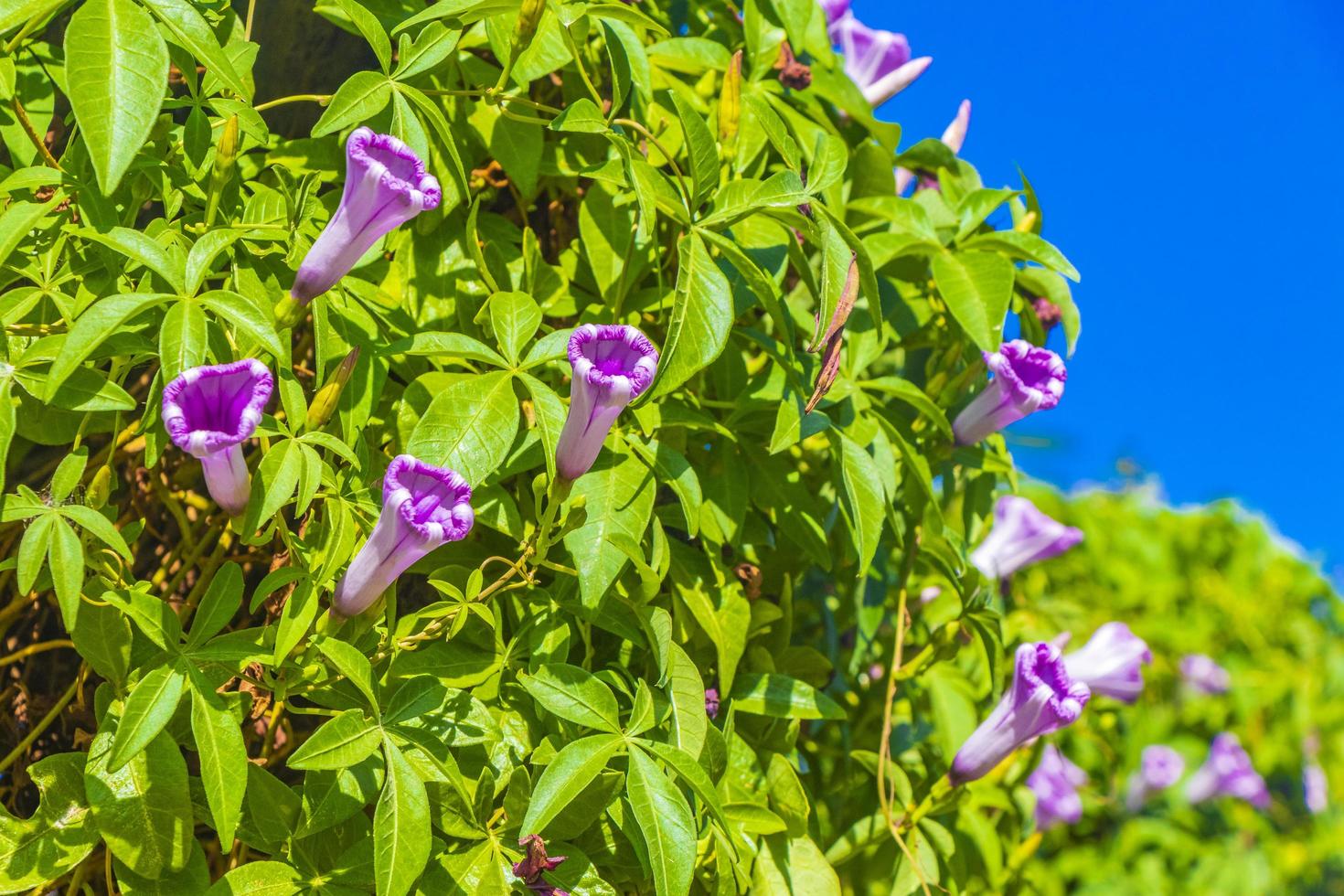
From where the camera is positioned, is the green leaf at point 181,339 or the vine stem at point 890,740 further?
the vine stem at point 890,740

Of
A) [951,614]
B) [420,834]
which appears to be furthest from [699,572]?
[951,614]

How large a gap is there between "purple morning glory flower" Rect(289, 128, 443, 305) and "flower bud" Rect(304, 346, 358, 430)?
0.05 metres

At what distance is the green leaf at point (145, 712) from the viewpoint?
0.76 metres

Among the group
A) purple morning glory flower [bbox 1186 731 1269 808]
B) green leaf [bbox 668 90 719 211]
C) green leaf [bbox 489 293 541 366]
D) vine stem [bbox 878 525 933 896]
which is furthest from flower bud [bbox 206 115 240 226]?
purple morning glory flower [bbox 1186 731 1269 808]

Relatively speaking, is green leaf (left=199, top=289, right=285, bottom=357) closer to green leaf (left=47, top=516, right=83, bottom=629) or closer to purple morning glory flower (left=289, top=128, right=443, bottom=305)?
purple morning glory flower (left=289, top=128, right=443, bottom=305)

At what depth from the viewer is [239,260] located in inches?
36.1

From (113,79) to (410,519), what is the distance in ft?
1.12

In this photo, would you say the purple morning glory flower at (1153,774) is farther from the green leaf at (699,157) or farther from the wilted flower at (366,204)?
the wilted flower at (366,204)

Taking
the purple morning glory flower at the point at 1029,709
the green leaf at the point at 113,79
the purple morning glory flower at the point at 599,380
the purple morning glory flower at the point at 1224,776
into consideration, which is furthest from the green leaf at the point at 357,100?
the purple morning glory flower at the point at 1224,776

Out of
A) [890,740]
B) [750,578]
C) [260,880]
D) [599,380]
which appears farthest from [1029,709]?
[260,880]

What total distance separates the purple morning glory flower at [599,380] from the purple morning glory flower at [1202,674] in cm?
289

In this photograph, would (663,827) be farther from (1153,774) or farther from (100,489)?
(1153,774)

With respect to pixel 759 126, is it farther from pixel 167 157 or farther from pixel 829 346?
pixel 167 157

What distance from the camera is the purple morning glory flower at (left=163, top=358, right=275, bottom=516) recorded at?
2.43 feet
